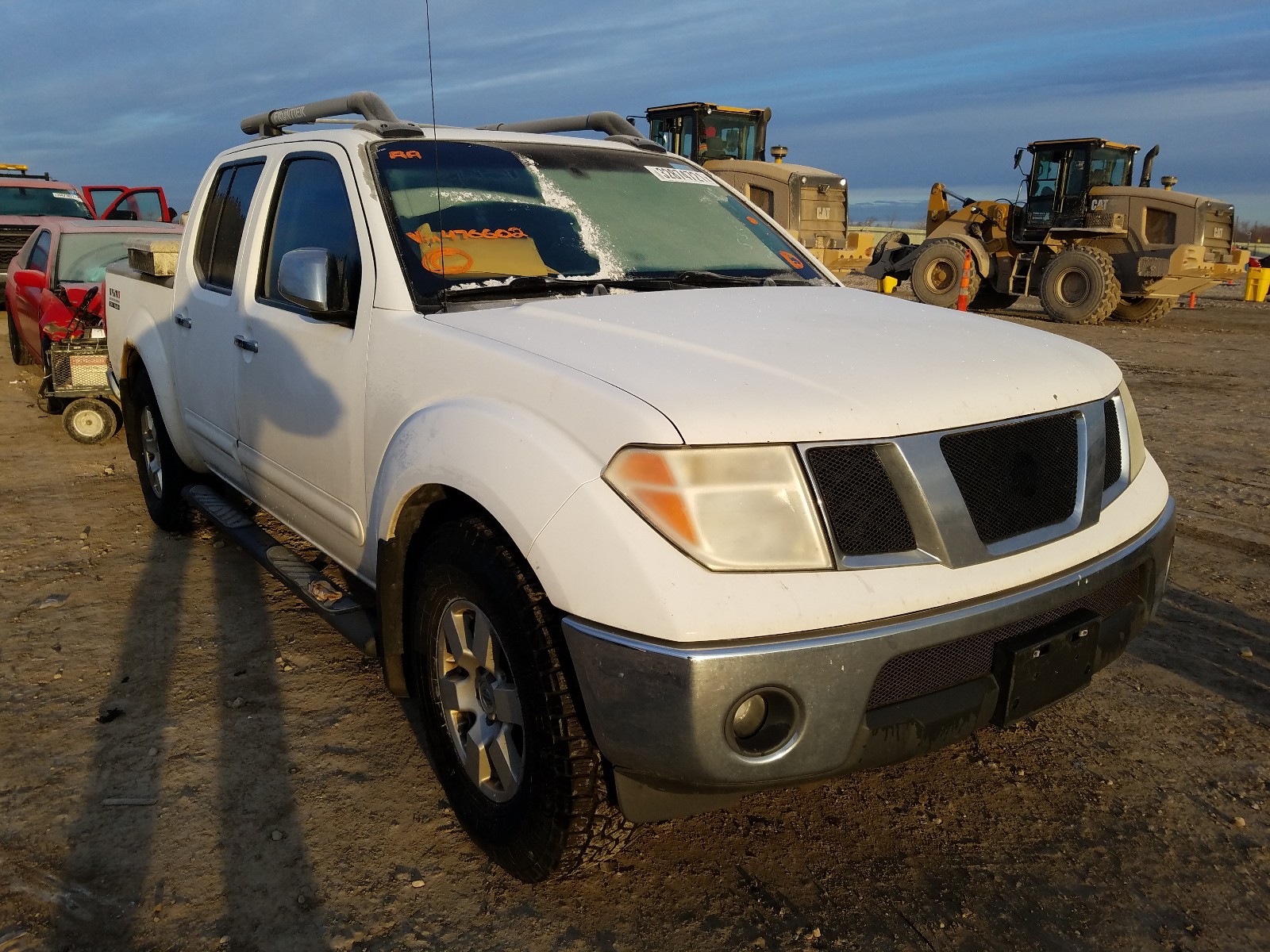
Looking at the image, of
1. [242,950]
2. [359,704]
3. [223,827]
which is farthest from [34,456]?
[242,950]

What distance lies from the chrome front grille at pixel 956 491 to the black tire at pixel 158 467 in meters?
3.73

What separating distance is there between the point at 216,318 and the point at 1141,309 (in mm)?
17885

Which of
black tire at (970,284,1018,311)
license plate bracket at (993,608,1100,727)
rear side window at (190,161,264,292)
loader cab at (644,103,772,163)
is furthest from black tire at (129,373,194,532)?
black tire at (970,284,1018,311)

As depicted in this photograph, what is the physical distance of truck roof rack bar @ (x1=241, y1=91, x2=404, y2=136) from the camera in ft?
11.7

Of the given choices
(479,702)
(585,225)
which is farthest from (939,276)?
(479,702)

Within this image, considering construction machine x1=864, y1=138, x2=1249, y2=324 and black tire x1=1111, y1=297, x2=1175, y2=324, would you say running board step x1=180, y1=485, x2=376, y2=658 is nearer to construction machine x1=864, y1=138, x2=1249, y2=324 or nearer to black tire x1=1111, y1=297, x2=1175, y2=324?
construction machine x1=864, y1=138, x2=1249, y2=324

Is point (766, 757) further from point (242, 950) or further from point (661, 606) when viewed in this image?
point (242, 950)

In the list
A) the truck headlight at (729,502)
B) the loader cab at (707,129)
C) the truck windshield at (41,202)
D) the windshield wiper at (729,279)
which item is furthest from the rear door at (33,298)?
the loader cab at (707,129)

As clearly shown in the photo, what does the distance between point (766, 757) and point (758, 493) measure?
1.73 feet

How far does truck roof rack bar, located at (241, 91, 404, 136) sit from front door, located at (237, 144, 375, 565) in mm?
280

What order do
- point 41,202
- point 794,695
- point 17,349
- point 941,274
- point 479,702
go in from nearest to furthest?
point 794,695, point 479,702, point 17,349, point 41,202, point 941,274

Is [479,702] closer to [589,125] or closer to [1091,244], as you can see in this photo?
[589,125]

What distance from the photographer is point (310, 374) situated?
3152 millimetres

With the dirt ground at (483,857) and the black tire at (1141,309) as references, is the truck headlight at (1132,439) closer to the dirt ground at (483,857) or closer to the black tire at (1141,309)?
the dirt ground at (483,857)
